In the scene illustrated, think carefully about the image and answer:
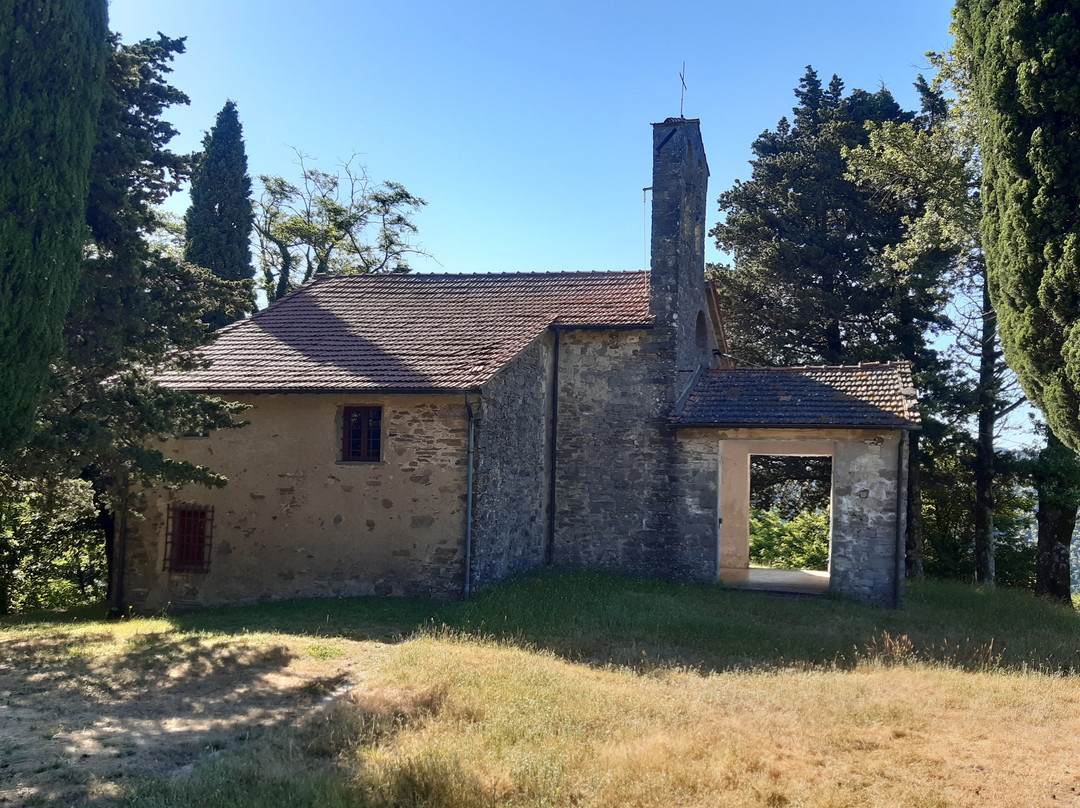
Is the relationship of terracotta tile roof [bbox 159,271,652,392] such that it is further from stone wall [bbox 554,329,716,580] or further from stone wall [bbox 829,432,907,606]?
stone wall [bbox 829,432,907,606]

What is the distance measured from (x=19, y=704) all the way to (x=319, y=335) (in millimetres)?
9174

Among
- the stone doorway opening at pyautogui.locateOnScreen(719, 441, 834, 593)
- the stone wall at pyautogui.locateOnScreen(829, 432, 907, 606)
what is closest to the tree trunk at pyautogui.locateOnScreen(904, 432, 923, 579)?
the stone doorway opening at pyautogui.locateOnScreen(719, 441, 834, 593)

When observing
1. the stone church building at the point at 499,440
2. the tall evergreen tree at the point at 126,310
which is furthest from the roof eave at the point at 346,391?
the tall evergreen tree at the point at 126,310

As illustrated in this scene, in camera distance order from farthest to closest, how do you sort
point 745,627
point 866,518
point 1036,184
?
point 866,518, point 745,627, point 1036,184

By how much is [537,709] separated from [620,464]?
30.0 ft

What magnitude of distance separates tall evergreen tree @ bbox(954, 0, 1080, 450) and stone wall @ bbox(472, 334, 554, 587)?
7925mm

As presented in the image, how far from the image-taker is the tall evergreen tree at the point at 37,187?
855 centimetres

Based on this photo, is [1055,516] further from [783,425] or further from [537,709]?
[537,709]

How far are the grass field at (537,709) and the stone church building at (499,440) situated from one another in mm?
1613

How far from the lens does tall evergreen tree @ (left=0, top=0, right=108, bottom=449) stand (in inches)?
336

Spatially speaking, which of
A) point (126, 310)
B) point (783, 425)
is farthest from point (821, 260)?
point (126, 310)

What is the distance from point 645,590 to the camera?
1451 cm

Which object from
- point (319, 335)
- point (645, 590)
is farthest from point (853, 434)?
point (319, 335)

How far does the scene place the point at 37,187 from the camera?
28.8 ft
